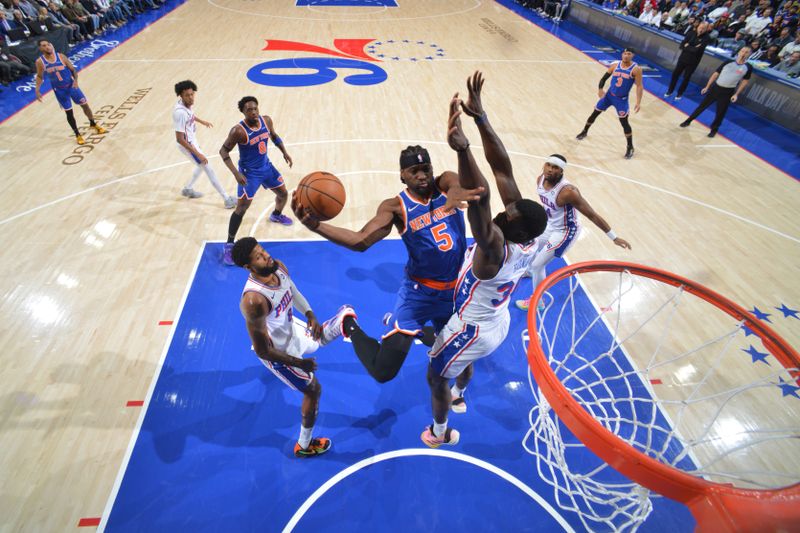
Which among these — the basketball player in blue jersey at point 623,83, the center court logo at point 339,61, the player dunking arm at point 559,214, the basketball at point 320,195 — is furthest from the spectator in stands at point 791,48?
the basketball at point 320,195

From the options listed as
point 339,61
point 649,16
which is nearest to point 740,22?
point 649,16

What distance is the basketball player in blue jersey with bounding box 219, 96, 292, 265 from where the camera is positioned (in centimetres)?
500

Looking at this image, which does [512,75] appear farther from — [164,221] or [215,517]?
[215,517]

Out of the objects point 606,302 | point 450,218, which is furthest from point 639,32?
point 450,218

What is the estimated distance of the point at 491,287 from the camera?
9.32ft

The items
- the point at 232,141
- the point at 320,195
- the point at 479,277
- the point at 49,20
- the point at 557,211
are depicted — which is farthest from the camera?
the point at 49,20

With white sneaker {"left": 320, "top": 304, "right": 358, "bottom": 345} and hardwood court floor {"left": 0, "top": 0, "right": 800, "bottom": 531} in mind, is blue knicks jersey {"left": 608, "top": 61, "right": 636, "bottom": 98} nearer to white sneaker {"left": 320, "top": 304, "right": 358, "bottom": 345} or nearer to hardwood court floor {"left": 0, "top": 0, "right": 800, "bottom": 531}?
hardwood court floor {"left": 0, "top": 0, "right": 800, "bottom": 531}

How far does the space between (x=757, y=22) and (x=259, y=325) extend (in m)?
16.1

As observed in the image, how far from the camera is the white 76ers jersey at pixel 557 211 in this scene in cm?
429

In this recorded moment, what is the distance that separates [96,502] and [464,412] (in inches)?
118

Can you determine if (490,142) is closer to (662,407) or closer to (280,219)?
(662,407)

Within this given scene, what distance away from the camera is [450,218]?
3361 millimetres

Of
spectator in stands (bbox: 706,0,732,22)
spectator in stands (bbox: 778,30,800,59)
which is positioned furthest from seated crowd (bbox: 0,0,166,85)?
spectator in stands (bbox: 706,0,732,22)

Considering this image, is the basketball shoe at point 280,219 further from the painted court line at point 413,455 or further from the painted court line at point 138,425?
the painted court line at point 413,455
